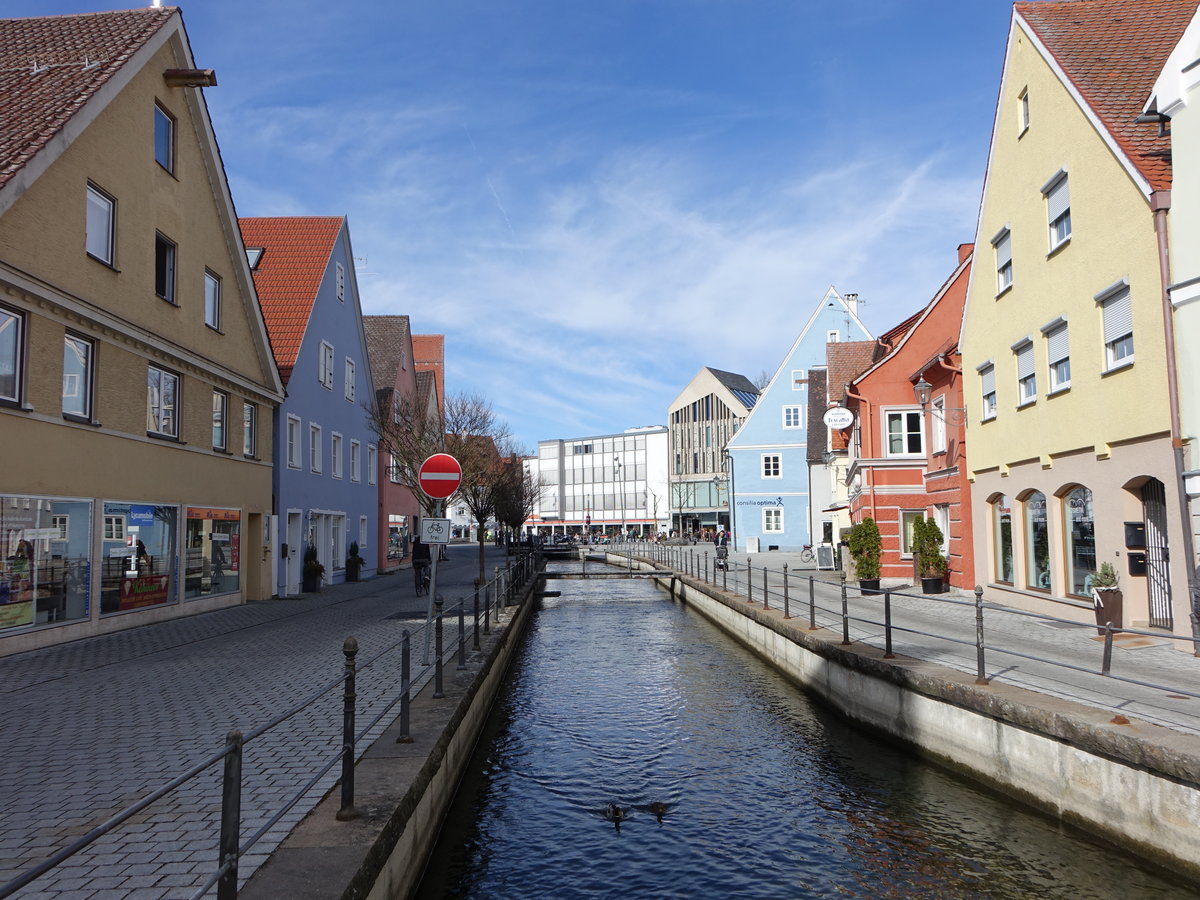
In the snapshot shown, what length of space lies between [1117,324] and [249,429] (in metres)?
19.3

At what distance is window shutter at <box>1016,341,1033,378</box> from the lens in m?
17.1

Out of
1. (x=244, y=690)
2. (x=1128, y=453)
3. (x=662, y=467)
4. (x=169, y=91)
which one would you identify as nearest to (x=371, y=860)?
(x=244, y=690)

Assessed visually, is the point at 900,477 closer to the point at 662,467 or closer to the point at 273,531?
the point at 273,531

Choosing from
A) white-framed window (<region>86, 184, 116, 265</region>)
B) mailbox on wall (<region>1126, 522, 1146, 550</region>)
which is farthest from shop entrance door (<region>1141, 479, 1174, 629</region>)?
white-framed window (<region>86, 184, 116, 265</region>)

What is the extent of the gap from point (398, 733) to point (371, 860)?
2.76 meters

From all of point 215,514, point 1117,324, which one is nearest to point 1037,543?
point 1117,324

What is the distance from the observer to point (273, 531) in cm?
2392

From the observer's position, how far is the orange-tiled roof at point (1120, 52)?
515 inches

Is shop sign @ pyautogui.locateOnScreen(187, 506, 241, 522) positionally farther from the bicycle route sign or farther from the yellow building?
the yellow building

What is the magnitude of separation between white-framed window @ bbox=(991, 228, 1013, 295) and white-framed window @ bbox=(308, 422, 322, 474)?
769 inches

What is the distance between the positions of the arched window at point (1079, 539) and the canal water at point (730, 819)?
5.76 metres

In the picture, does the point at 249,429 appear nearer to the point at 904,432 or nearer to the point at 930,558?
the point at 930,558

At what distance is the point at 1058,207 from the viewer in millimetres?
15516

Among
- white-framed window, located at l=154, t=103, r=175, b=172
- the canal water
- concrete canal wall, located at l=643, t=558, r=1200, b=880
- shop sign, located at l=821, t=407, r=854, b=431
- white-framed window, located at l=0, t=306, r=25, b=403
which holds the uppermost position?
white-framed window, located at l=154, t=103, r=175, b=172
